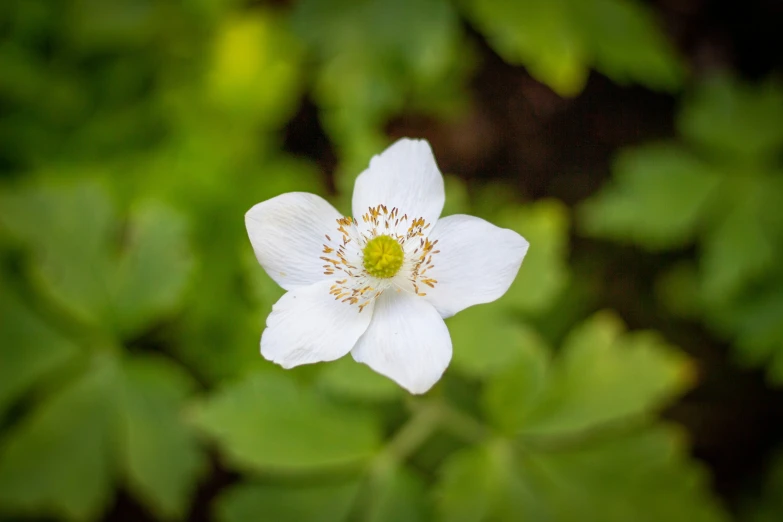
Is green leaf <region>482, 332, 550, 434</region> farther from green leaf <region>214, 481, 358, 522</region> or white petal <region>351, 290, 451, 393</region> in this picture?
white petal <region>351, 290, 451, 393</region>

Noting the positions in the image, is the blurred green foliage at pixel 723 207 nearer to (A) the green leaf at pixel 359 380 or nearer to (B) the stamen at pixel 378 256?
(A) the green leaf at pixel 359 380

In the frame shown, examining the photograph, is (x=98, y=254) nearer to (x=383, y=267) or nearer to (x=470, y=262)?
(x=383, y=267)

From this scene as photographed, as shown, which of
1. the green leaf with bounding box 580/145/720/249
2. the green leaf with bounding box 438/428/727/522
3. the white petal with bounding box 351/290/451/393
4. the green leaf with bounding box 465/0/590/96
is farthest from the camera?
the green leaf with bounding box 580/145/720/249

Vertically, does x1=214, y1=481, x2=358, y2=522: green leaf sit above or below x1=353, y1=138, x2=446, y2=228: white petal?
below

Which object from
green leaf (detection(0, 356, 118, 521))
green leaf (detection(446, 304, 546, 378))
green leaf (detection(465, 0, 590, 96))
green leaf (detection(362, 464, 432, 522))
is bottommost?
green leaf (detection(0, 356, 118, 521))

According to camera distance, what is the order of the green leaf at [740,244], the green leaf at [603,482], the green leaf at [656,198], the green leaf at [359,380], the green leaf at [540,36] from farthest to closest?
the green leaf at [656,198] < the green leaf at [740,244] < the green leaf at [540,36] < the green leaf at [603,482] < the green leaf at [359,380]

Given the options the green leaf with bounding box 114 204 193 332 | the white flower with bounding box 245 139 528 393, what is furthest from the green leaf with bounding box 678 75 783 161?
the green leaf with bounding box 114 204 193 332

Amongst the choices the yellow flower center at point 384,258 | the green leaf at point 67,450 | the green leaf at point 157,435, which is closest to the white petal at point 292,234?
the yellow flower center at point 384,258
